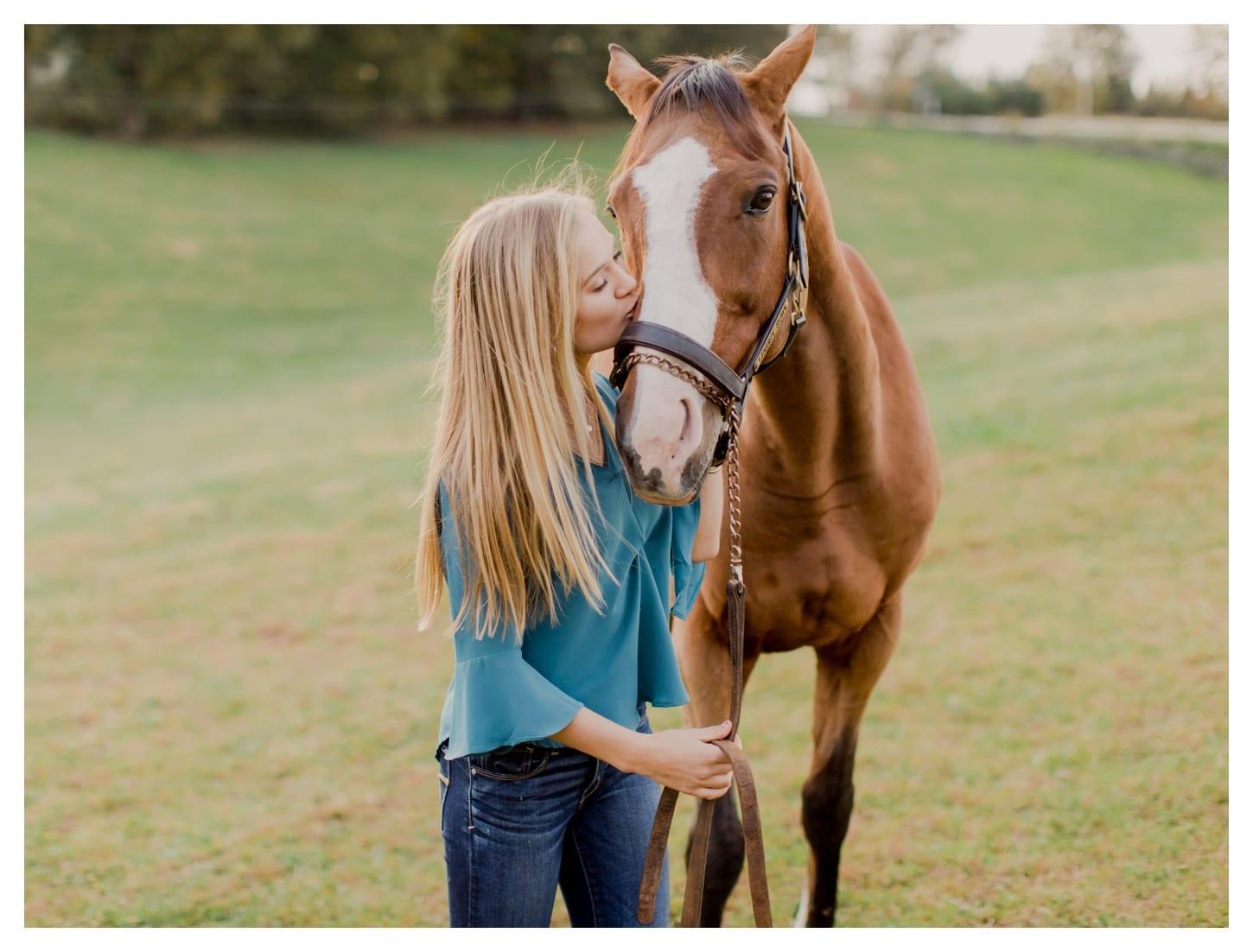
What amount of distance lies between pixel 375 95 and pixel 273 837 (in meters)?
30.4

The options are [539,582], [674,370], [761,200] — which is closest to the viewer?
[674,370]

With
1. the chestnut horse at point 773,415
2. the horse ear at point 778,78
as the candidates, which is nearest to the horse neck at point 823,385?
the chestnut horse at point 773,415

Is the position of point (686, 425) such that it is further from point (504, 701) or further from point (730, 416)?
point (504, 701)

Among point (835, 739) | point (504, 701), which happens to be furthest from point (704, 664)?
point (504, 701)

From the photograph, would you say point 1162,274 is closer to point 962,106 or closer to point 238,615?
point 238,615

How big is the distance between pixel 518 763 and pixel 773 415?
104 centimetres

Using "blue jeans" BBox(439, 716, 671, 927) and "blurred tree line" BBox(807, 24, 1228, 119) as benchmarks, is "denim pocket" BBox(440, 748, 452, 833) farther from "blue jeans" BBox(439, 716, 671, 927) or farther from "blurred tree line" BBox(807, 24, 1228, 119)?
"blurred tree line" BBox(807, 24, 1228, 119)

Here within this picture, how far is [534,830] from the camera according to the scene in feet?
6.33

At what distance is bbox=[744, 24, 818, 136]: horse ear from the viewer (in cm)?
210

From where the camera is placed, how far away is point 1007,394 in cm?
912

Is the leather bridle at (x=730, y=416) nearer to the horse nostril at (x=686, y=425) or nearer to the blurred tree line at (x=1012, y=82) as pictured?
the horse nostril at (x=686, y=425)

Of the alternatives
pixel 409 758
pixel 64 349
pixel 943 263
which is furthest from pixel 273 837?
pixel 943 263

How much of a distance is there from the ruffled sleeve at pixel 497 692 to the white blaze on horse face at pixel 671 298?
0.39m

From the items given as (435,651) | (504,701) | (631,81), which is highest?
(631,81)
